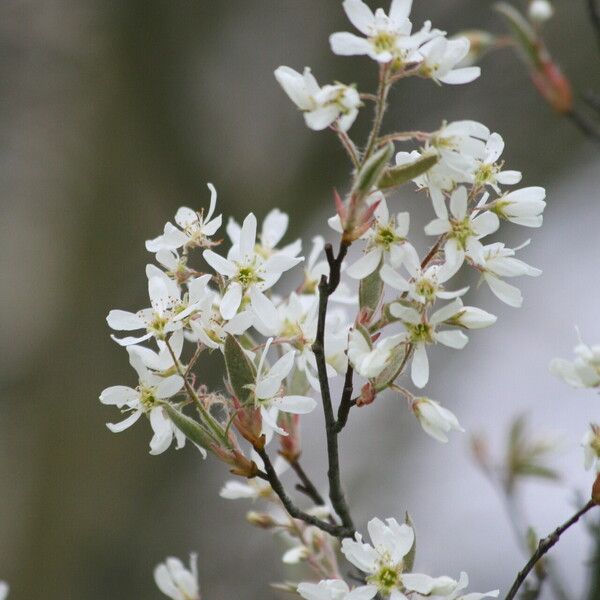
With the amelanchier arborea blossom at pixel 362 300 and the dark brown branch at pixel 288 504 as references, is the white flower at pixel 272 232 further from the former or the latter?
the dark brown branch at pixel 288 504

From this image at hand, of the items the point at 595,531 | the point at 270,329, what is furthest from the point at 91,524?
the point at 270,329

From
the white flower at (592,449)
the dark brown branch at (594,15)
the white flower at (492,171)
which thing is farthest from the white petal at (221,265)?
the dark brown branch at (594,15)

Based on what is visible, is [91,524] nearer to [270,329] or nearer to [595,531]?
[595,531]

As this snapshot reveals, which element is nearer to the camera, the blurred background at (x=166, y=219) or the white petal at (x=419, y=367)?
the white petal at (x=419, y=367)

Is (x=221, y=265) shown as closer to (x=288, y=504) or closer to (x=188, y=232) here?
(x=188, y=232)

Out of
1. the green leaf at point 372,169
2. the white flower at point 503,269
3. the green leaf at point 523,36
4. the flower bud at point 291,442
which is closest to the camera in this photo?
the green leaf at point 372,169
